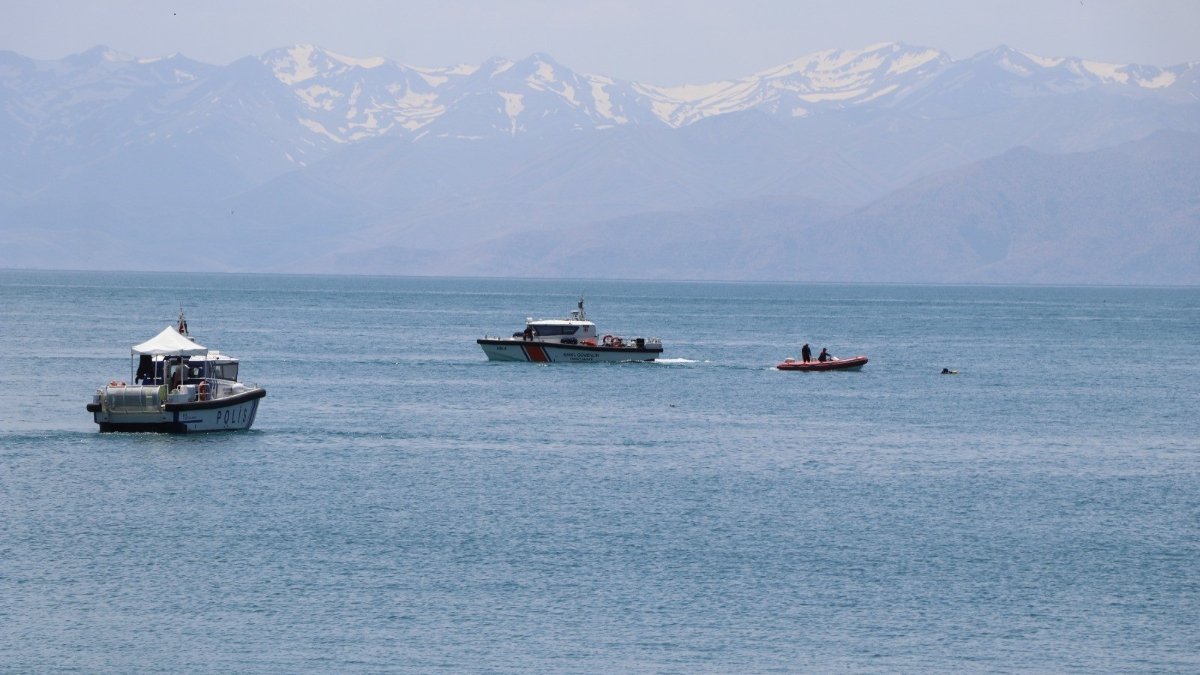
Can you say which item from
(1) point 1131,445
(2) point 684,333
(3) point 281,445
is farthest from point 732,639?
(2) point 684,333

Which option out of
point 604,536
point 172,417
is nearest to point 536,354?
point 172,417

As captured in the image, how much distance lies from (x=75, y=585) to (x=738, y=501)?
24101 millimetres

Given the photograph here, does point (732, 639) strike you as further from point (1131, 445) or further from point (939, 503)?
point (1131, 445)

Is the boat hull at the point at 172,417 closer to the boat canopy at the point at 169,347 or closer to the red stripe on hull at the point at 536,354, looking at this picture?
the boat canopy at the point at 169,347

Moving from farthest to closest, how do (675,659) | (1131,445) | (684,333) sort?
(684,333) < (1131,445) < (675,659)

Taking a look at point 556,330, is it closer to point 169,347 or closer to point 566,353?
point 566,353

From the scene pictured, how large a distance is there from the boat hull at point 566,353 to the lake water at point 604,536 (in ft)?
83.5

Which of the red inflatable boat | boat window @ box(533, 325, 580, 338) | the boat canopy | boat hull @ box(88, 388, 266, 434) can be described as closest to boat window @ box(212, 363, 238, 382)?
the boat canopy

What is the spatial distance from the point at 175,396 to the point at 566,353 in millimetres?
56327

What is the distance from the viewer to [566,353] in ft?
428

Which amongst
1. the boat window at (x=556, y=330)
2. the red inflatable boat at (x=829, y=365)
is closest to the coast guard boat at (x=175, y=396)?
the boat window at (x=556, y=330)

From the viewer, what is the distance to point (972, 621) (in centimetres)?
4553

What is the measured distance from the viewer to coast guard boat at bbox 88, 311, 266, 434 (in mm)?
75688

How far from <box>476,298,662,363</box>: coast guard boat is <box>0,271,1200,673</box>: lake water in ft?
84.1
